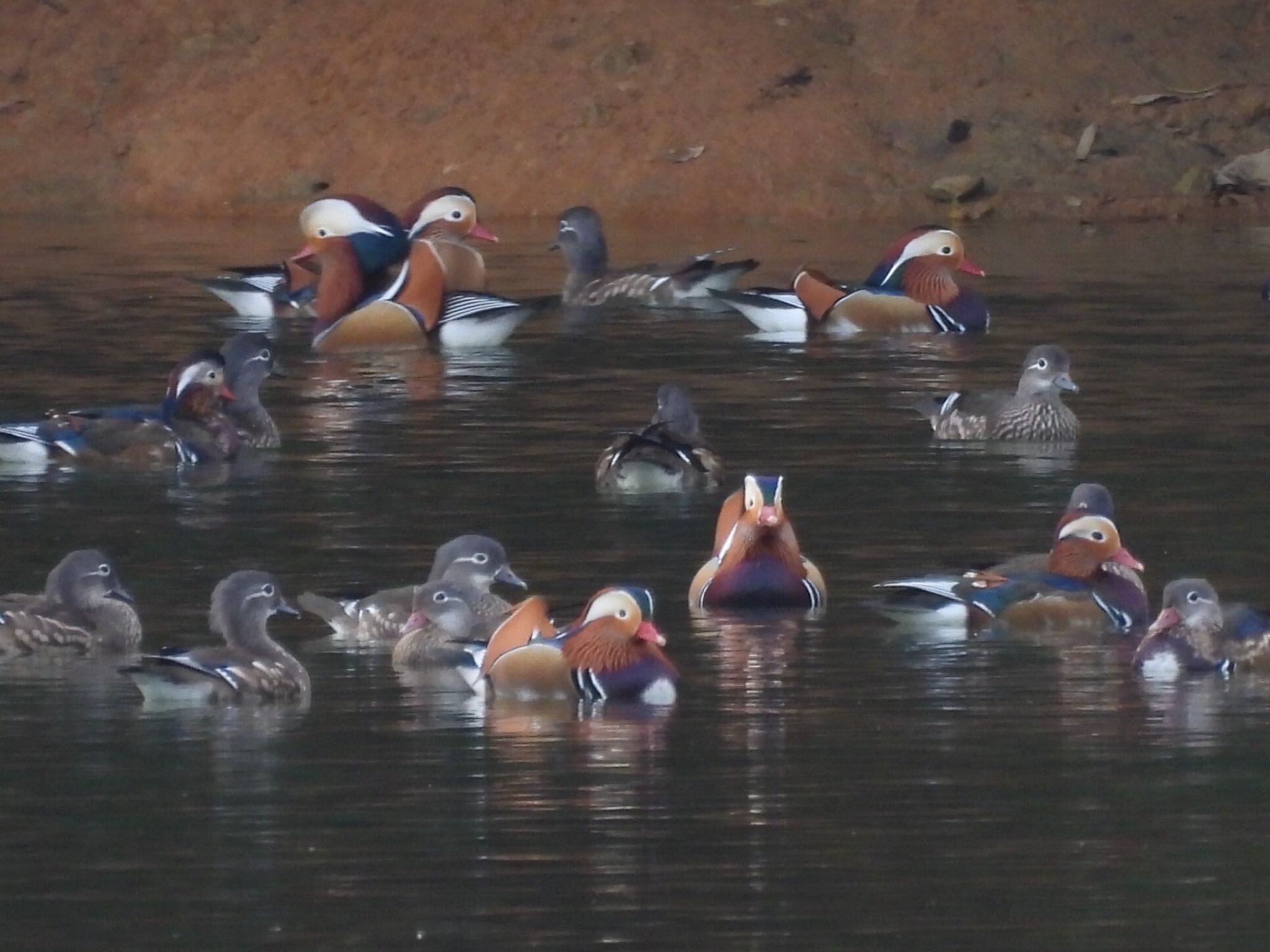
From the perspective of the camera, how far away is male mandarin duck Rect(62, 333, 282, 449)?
16.8 m

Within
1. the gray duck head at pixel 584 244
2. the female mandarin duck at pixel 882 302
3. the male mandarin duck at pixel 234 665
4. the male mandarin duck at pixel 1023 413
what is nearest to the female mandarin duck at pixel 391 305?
the female mandarin duck at pixel 882 302

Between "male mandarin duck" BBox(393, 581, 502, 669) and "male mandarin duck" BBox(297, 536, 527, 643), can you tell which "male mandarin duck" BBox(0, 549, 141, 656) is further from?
"male mandarin duck" BBox(393, 581, 502, 669)

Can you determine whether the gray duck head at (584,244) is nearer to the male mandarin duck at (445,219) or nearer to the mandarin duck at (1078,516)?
the male mandarin duck at (445,219)

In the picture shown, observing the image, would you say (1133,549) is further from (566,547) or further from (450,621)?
(450,621)

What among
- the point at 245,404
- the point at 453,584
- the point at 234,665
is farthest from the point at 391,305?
the point at 234,665

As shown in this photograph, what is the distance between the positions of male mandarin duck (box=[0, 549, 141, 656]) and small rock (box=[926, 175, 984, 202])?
20088 mm

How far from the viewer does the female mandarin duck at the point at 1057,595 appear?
12.4 metres

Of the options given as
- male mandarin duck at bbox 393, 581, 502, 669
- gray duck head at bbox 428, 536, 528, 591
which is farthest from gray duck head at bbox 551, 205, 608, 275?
male mandarin duck at bbox 393, 581, 502, 669

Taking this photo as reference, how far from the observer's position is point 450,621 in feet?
38.8

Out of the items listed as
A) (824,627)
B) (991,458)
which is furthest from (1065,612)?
(991,458)

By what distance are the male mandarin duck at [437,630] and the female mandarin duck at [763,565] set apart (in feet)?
3.61

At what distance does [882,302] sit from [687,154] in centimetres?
944

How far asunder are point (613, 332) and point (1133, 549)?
9.72 metres

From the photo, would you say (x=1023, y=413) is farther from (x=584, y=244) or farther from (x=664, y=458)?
(x=584, y=244)
